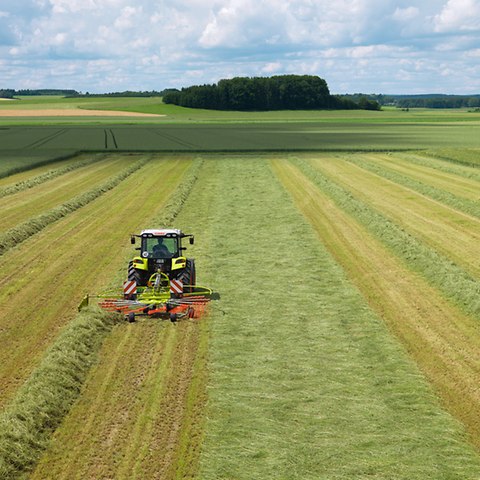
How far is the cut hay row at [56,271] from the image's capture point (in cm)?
1548

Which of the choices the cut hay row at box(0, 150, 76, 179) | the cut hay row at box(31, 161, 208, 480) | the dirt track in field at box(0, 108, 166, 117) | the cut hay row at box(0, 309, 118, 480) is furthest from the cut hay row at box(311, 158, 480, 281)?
the dirt track in field at box(0, 108, 166, 117)

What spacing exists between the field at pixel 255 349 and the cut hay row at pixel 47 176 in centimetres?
733

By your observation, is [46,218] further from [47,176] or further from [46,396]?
[46,396]

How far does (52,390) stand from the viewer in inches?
499

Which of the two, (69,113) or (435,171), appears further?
(69,113)

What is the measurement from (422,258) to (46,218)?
56.4 ft

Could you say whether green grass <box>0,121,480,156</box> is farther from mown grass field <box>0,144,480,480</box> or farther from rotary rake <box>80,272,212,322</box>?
rotary rake <box>80,272,212,322</box>

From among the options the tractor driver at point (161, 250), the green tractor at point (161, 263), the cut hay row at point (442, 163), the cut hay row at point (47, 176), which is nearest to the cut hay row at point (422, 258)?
the green tractor at point (161, 263)

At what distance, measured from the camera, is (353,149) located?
251 ft

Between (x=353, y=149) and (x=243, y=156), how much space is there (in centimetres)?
1455

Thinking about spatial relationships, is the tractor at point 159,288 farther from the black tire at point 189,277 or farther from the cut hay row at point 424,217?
the cut hay row at point 424,217

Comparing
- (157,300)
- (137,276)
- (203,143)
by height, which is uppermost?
(137,276)

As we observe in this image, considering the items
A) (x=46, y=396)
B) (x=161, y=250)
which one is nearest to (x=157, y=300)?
(x=161, y=250)

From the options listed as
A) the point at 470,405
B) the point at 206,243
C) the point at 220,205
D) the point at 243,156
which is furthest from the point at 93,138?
the point at 470,405
